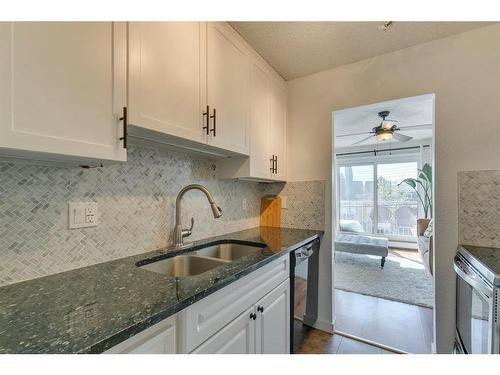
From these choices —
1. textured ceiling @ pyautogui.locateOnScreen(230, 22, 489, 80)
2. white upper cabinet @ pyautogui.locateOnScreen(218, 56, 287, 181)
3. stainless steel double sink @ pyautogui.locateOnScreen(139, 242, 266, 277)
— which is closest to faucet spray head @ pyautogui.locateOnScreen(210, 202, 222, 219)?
stainless steel double sink @ pyautogui.locateOnScreen(139, 242, 266, 277)

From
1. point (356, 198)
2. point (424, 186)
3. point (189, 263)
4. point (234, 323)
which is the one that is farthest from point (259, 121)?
point (356, 198)

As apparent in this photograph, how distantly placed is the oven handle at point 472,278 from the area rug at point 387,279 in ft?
4.75

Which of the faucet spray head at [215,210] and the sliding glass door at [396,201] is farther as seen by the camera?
the sliding glass door at [396,201]

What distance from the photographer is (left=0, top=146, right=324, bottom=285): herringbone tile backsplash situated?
0.87 meters

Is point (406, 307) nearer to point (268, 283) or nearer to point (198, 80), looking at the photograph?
point (268, 283)

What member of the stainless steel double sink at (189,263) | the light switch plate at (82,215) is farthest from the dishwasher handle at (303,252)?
the light switch plate at (82,215)

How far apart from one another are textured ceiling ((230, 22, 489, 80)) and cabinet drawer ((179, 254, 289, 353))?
161 cm

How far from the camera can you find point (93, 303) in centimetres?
71

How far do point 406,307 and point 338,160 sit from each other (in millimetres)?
3881

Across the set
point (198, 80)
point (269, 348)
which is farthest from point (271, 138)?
point (269, 348)

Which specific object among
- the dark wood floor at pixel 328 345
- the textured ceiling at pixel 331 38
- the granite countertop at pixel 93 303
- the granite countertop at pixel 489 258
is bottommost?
the dark wood floor at pixel 328 345

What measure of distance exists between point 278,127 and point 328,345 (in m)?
1.95

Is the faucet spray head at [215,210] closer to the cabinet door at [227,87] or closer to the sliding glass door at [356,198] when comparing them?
the cabinet door at [227,87]

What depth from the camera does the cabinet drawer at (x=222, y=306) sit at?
79cm
